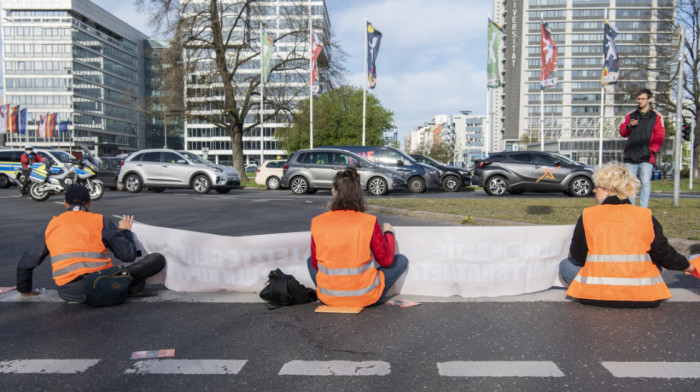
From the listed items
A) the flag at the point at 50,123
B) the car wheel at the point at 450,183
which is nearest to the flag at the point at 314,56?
the car wheel at the point at 450,183

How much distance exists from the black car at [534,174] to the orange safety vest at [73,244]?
51.9 feet

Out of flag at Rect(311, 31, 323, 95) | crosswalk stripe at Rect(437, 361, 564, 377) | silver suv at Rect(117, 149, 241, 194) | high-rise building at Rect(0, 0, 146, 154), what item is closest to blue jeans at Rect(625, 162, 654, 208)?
crosswalk stripe at Rect(437, 361, 564, 377)

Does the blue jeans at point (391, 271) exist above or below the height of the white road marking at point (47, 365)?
above

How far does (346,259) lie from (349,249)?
0.09 m

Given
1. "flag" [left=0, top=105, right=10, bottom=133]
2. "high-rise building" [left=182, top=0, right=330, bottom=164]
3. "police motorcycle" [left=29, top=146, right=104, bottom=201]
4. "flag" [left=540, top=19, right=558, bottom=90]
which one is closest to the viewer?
"police motorcycle" [left=29, top=146, right=104, bottom=201]

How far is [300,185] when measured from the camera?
1986cm

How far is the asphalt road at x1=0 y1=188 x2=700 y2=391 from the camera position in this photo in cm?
296

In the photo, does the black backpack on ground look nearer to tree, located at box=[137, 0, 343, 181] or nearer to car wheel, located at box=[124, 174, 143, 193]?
car wheel, located at box=[124, 174, 143, 193]

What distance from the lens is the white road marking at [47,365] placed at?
313 cm

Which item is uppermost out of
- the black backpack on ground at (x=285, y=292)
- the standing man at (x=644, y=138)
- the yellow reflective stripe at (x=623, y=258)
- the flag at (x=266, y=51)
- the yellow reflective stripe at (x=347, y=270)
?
the flag at (x=266, y=51)

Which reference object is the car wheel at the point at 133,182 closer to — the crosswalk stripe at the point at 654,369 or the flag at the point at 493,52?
the flag at the point at 493,52

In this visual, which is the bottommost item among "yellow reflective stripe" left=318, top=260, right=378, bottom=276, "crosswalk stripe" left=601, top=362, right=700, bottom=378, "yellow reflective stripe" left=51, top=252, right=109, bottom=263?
"crosswalk stripe" left=601, top=362, right=700, bottom=378

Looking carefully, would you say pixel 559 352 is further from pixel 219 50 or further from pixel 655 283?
pixel 219 50

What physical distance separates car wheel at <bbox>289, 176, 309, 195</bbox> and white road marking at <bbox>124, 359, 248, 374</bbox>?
652 inches
